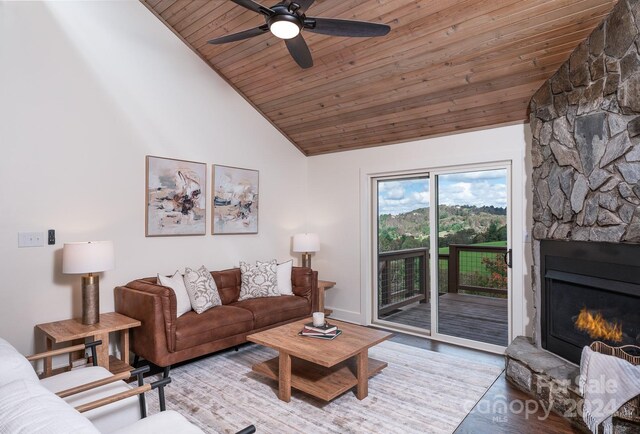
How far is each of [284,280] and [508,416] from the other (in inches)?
106

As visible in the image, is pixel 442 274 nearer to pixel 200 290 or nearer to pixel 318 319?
pixel 318 319

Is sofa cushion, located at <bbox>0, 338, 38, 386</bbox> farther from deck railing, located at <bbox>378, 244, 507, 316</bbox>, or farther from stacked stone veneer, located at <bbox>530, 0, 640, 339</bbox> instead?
deck railing, located at <bbox>378, 244, 507, 316</bbox>

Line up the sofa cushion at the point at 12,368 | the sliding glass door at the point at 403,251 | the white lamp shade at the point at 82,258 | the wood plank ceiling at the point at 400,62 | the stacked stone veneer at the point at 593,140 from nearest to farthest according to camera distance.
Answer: the sofa cushion at the point at 12,368 → the stacked stone veneer at the point at 593,140 → the wood plank ceiling at the point at 400,62 → the white lamp shade at the point at 82,258 → the sliding glass door at the point at 403,251

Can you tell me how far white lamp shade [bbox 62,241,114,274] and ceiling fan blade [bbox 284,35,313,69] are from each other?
225 centimetres

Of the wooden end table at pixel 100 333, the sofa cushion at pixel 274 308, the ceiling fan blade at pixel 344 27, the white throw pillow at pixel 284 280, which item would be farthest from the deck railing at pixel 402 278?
the wooden end table at pixel 100 333

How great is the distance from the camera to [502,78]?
3350 mm

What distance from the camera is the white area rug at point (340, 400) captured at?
2.55 meters

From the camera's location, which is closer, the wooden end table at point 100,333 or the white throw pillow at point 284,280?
the wooden end table at point 100,333

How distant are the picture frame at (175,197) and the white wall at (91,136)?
0.28 ft

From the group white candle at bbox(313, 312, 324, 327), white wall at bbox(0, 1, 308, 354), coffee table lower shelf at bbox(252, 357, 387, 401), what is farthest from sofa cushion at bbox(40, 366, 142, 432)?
white candle at bbox(313, 312, 324, 327)

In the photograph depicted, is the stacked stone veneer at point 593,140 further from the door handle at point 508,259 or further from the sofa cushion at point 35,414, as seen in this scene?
the sofa cushion at point 35,414

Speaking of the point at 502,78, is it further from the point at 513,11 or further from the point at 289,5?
the point at 289,5

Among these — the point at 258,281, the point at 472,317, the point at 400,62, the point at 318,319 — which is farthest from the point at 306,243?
the point at 400,62

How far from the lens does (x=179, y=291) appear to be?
3.65 metres
